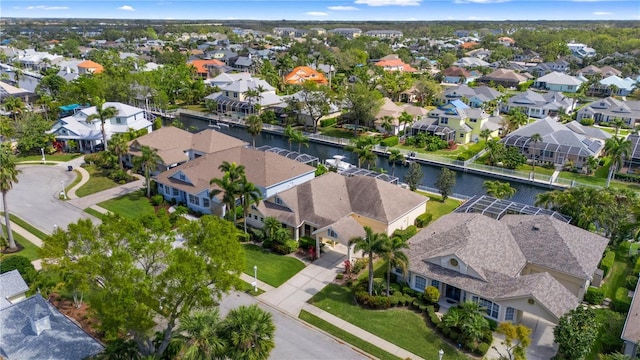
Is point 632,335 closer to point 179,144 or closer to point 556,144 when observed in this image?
point 556,144

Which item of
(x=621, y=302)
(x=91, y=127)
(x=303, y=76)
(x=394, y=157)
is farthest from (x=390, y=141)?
(x=303, y=76)

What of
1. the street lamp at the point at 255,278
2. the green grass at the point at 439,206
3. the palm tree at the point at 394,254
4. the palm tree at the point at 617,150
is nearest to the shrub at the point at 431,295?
the palm tree at the point at 394,254

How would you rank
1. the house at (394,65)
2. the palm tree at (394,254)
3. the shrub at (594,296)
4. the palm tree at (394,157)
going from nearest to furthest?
1. the palm tree at (394,254)
2. the shrub at (594,296)
3. the palm tree at (394,157)
4. the house at (394,65)

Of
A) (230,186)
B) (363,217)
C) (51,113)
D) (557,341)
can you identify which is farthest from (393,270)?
(51,113)

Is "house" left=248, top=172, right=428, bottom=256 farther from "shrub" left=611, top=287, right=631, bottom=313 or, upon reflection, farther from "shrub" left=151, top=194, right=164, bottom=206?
"shrub" left=611, top=287, right=631, bottom=313

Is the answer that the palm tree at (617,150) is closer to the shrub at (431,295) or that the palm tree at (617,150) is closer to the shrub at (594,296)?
the shrub at (594,296)

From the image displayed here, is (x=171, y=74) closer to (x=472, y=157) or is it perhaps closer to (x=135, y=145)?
(x=135, y=145)

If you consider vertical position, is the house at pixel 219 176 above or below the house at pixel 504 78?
below
